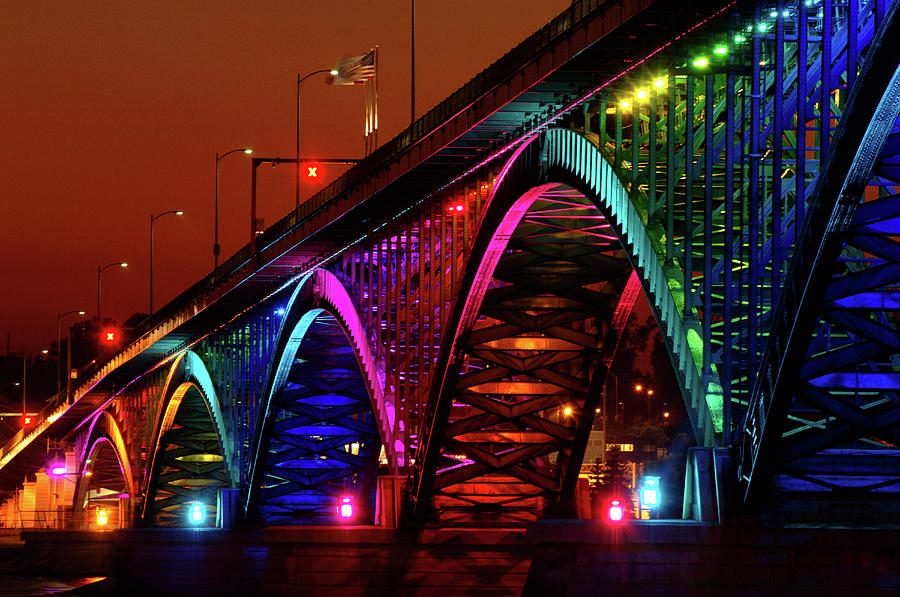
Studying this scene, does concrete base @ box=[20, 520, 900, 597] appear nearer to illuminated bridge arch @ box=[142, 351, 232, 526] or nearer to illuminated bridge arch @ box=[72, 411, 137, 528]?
illuminated bridge arch @ box=[142, 351, 232, 526]

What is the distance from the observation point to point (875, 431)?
70.8 feet

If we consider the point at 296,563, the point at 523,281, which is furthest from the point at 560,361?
the point at 296,563

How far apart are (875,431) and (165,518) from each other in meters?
79.0

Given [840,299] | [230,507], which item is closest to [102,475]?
[230,507]

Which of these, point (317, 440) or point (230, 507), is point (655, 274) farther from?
point (230, 507)

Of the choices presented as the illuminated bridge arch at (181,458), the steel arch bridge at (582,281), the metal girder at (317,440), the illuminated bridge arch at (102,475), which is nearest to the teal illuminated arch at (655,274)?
the steel arch bridge at (582,281)

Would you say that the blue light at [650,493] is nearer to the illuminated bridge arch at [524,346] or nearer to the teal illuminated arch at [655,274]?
the illuminated bridge arch at [524,346]

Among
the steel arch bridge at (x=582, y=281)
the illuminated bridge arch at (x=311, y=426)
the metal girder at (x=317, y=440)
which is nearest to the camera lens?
the steel arch bridge at (x=582, y=281)

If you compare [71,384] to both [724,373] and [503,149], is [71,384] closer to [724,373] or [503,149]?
[503,149]

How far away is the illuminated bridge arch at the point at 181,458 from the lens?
8806 centimetres

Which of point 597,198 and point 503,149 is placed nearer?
point 597,198

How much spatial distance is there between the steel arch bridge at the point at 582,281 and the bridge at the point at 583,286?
0.22ft

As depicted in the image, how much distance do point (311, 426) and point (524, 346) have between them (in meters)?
22.2

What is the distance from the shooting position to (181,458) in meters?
98.5
